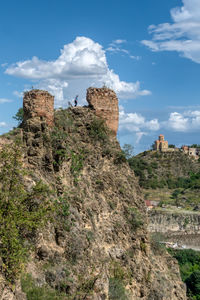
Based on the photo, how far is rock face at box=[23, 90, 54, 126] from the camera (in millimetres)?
15828

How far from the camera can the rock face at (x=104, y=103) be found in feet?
61.7

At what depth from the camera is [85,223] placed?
14969 millimetres

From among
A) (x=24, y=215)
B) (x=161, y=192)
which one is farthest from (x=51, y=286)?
(x=161, y=192)

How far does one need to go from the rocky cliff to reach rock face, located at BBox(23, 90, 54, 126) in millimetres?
189

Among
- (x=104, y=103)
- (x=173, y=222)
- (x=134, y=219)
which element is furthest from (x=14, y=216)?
(x=173, y=222)

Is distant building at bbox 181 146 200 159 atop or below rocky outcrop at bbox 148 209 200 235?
atop

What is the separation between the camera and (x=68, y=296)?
11984 mm

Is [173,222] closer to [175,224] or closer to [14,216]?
[175,224]

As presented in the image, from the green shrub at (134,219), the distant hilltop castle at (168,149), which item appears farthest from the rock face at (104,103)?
the distant hilltop castle at (168,149)

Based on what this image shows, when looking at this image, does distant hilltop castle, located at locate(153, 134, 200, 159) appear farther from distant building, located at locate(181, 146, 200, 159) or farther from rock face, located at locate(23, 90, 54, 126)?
rock face, located at locate(23, 90, 54, 126)

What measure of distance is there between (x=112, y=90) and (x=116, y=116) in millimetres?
1171

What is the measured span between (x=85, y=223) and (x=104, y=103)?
6089mm

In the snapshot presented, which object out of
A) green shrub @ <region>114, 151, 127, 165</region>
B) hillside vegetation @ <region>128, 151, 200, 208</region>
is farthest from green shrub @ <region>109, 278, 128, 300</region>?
hillside vegetation @ <region>128, 151, 200, 208</region>

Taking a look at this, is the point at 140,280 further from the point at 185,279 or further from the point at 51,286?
the point at 185,279
